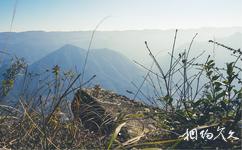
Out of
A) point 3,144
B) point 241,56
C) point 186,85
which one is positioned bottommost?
point 3,144

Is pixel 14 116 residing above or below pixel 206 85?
below

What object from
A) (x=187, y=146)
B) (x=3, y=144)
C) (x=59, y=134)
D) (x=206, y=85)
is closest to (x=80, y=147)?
(x=59, y=134)

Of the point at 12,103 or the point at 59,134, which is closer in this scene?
the point at 59,134

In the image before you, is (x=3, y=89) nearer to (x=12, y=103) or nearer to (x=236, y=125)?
(x=12, y=103)

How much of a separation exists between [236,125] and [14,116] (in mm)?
1764

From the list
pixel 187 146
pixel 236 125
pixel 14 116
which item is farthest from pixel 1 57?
pixel 236 125

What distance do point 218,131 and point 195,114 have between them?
0.25m

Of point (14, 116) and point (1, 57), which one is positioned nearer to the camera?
point (14, 116)

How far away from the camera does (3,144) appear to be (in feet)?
8.66

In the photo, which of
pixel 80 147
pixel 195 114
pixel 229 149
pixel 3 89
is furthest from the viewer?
pixel 3 89

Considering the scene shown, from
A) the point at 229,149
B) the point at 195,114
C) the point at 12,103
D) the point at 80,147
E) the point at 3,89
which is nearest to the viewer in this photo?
the point at 229,149

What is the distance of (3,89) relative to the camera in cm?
332

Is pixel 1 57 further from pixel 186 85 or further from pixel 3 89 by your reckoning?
pixel 186 85

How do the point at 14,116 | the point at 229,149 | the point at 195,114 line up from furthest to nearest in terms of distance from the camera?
the point at 14,116 < the point at 195,114 < the point at 229,149
